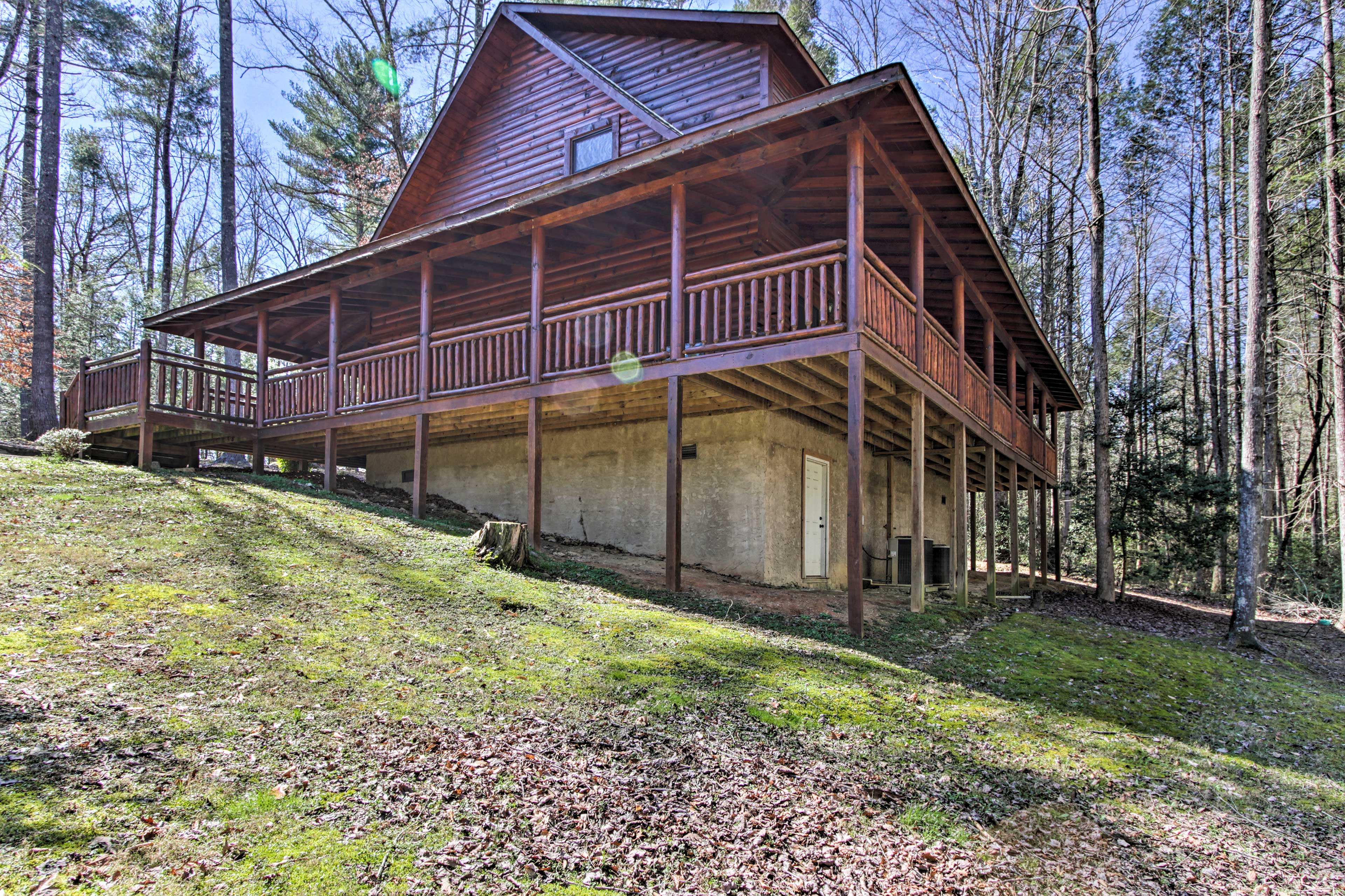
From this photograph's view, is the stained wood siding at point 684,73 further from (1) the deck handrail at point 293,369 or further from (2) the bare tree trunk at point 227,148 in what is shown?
(2) the bare tree trunk at point 227,148

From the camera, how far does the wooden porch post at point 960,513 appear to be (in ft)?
37.3

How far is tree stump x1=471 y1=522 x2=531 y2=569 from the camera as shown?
8672mm

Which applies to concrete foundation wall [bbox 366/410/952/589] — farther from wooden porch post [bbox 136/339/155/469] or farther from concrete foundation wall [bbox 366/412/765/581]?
wooden porch post [bbox 136/339/155/469]

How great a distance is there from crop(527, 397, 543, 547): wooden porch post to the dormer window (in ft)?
19.0

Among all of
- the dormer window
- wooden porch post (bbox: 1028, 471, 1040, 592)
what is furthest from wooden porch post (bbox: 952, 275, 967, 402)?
wooden porch post (bbox: 1028, 471, 1040, 592)

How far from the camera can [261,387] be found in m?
14.2

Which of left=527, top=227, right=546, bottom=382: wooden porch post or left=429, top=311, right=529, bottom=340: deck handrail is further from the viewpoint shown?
left=429, top=311, right=529, bottom=340: deck handrail

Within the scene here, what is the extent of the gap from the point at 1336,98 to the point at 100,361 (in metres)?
26.3

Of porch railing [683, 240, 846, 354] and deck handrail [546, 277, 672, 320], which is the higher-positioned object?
deck handrail [546, 277, 672, 320]

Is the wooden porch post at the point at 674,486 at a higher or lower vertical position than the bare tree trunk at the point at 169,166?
lower

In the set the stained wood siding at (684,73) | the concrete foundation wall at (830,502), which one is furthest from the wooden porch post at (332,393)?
the concrete foundation wall at (830,502)

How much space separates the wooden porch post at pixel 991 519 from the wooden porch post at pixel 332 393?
12045 mm

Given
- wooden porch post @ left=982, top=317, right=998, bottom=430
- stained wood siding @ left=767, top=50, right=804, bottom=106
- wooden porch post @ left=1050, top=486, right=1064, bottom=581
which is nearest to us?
stained wood siding @ left=767, top=50, right=804, bottom=106

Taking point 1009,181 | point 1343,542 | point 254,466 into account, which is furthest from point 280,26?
point 1343,542
